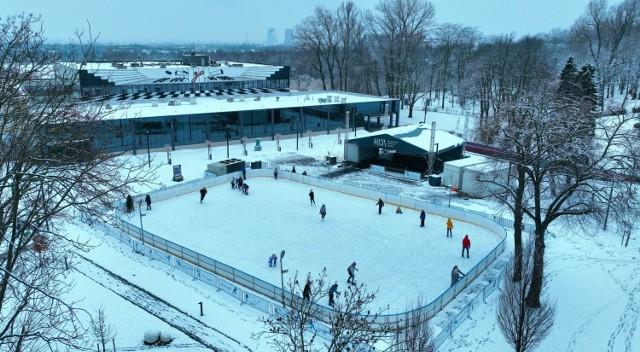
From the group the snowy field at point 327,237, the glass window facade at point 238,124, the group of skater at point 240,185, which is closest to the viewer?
the snowy field at point 327,237

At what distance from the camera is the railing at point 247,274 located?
46.0 feet

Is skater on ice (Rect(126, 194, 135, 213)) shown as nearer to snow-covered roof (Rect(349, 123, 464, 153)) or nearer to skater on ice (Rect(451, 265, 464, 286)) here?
skater on ice (Rect(451, 265, 464, 286))

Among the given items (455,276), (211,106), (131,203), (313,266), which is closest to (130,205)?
(131,203)

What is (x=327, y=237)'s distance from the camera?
19.7m

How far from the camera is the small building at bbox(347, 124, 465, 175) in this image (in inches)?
1183

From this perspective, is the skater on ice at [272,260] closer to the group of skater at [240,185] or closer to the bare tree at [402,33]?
the group of skater at [240,185]

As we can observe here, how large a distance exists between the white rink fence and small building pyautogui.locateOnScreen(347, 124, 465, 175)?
6.58 m

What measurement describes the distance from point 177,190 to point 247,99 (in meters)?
21.7

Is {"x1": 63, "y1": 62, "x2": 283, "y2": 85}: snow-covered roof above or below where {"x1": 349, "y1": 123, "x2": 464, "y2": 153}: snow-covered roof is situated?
above

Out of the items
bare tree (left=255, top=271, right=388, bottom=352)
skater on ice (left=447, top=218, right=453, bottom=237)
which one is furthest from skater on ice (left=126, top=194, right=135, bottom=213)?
skater on ice (left=447, top=218, right=453, bottom=237)

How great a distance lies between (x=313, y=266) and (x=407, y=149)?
1502 centimetres

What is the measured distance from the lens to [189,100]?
44281mm

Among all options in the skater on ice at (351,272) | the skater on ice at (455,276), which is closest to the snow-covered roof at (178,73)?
the skater on ice at (351,272)

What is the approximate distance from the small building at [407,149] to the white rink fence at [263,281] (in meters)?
6.58
